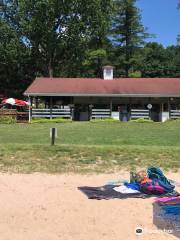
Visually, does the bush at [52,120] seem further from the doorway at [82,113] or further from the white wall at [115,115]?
the white wall at [115,115]

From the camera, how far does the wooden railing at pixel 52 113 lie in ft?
125

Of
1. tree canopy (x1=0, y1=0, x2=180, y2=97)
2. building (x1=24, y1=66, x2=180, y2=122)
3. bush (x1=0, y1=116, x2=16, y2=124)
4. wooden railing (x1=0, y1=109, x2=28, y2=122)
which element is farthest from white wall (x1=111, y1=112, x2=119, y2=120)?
tree canopy (x1=0, y1=0, x2=180, y2=97)

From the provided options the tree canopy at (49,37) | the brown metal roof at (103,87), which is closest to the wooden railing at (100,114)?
the brown metal roof at (103,87)

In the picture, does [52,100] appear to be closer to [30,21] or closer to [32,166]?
[30,21]

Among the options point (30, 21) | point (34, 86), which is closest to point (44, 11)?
point (30, 21)

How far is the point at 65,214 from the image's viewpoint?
8391 mm

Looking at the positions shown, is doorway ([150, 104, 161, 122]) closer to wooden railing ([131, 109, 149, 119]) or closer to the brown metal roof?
wooden railing ([131, 109, 149, 119])

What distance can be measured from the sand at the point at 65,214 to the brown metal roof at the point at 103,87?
28.2 meters

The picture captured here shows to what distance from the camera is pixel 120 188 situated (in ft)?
33.5

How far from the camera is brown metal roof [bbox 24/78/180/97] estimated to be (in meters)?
39.1

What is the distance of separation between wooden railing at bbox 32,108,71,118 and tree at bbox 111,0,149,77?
26258 millimetres

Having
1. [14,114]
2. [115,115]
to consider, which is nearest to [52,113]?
[14,114]

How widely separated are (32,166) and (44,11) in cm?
3929

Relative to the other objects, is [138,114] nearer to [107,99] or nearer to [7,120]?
[107,99]
